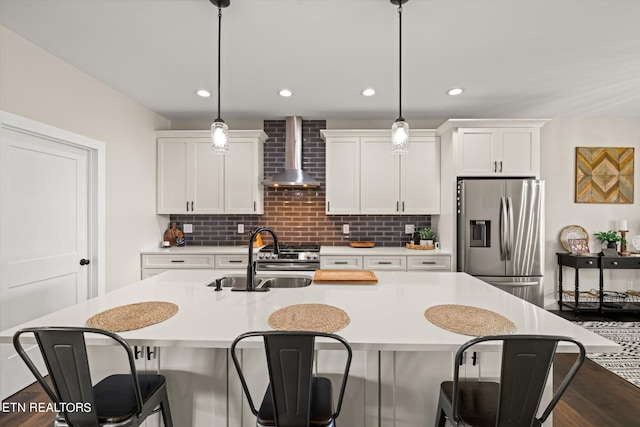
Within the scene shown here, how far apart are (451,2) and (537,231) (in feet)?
8.65

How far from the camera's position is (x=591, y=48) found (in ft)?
7.96

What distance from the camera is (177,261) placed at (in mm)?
3762

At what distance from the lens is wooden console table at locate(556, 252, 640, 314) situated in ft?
12.6

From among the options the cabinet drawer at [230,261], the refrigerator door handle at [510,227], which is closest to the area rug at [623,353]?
the refrigerator door handle at [510,227]

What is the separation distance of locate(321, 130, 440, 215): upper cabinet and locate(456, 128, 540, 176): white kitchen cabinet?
0.37 meters

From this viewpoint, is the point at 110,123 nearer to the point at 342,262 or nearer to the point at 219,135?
the point at 219,135

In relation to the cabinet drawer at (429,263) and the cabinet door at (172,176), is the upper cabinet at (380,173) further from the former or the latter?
the cabinet door at (172,176)

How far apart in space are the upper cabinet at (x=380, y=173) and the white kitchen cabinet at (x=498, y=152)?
0.37m

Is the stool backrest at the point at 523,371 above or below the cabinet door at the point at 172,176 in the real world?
below

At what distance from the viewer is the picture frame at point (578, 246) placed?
13.3 ft

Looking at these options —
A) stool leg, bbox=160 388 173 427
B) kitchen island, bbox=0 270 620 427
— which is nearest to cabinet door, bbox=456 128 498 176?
kitchen island, bbox=0 270 620 427

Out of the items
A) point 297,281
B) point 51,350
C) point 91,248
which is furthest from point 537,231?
point 91,248

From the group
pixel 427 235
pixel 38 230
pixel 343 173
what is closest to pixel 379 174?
pixel 343 173

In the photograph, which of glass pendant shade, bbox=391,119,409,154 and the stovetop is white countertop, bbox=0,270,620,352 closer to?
glass pendant shade, bbox=391,119,409,154
